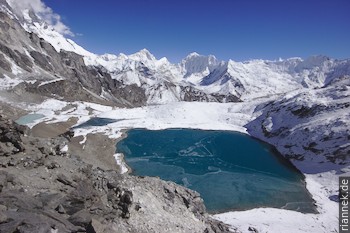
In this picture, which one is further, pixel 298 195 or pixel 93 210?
pixel 298 195

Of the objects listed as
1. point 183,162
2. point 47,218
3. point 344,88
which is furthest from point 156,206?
point 344,88

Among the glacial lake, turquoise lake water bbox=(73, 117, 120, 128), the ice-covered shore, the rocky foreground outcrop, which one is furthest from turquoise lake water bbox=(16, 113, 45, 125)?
the rocky foreground outcrop

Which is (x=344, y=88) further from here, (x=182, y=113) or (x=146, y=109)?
(x=146, y=109)

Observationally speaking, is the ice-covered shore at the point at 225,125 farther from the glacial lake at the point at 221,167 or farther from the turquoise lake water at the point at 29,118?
the glacial lake at the point at 221,167

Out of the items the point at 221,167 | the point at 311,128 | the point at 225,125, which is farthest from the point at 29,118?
the point at 311,128

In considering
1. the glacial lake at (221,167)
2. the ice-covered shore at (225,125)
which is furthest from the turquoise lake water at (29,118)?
the glacial lake at (221,167)

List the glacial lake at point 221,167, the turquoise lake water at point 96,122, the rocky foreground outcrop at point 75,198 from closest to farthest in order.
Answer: the rocky foreground outcrop at point 75,198, the glacial lake at point 221,167, the turquoise lake water at point 96,122

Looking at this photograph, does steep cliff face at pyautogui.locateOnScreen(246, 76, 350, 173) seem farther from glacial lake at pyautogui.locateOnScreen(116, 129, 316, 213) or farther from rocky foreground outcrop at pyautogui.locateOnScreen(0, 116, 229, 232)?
rocky foreground outcrop at pyautogui.locateOnScreen(0, 116, 229, 232)
